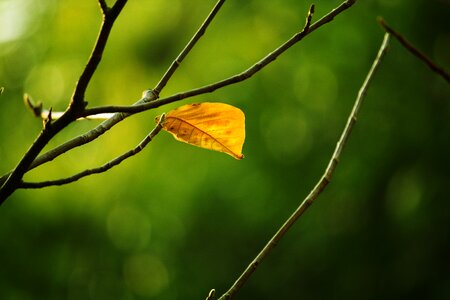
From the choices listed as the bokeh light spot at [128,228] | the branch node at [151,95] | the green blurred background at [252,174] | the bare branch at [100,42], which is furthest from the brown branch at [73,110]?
the bokeh light spot at [128,228]

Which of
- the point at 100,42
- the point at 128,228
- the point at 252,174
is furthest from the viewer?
the point at 128,228

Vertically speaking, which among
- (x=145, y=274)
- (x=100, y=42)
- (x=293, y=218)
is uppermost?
(x=100, y=42)

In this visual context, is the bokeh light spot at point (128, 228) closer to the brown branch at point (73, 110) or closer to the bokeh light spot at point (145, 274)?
the bokeh light spot at point (145, 274)

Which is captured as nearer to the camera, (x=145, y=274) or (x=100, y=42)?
(x=100, y=42)

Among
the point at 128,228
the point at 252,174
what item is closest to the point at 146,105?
the point at 252,174

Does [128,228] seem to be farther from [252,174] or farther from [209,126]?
[209,126]

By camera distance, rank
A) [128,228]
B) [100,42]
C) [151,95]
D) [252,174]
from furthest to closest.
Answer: [128,228]
[252,174]
[151,95]
[100,42]
